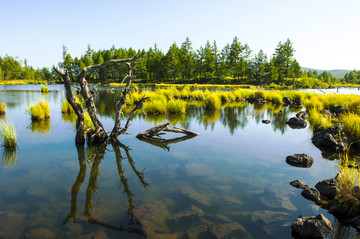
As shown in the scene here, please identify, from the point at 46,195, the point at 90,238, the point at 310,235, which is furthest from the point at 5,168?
the point at 310,235

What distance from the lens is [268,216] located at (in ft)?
14.8

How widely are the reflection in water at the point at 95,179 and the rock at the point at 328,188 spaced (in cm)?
432

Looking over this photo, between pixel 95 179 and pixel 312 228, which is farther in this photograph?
pixel 95 179

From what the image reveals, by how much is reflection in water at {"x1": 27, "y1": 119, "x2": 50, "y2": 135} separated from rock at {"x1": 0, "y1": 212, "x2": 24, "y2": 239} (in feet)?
25.0

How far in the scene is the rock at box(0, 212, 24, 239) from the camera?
149 inches

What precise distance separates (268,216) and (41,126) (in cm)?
1264

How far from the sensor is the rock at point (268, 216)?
4.37m

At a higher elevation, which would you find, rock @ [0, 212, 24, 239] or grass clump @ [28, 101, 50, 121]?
grass clump @ [28, 101, 50, 121]

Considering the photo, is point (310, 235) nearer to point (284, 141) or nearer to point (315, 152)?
point (315, 152)

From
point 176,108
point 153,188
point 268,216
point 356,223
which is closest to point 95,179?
point 153,188

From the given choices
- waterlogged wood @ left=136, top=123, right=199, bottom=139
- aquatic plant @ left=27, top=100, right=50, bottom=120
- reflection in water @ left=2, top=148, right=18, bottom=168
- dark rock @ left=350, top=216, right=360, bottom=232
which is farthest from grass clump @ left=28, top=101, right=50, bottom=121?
dark rock @ left=350, top=216, right=360, bottom=232

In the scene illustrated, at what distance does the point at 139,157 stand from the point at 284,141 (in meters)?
6.90

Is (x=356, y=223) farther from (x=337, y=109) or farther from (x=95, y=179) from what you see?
(x=337, y=109)

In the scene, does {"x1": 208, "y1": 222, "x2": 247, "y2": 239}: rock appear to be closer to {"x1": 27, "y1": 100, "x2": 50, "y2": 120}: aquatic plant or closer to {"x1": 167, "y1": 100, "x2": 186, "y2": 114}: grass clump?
{"x1": 167, "y1": 100, "x2": 186, "y2": 114}: grass clump
